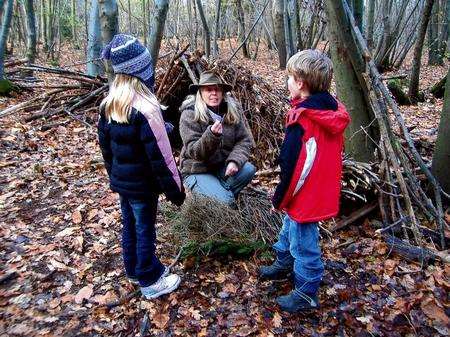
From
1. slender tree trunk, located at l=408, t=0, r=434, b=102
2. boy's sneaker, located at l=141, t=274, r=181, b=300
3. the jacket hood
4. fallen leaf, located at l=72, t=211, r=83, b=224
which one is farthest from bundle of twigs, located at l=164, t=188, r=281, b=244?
slender tree trunk, located at l=408, t=0, r=434, b=102

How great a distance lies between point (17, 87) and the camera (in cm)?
870

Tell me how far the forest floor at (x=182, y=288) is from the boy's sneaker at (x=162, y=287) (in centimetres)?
6

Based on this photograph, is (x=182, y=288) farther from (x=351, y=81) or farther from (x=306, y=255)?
(x=351, y=81)

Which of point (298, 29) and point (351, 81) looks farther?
point (298, 29)

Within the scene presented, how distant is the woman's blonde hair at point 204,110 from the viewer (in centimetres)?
377

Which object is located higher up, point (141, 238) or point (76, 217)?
point (141, 238)

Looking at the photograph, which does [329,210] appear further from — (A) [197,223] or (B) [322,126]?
(A) [197,223]

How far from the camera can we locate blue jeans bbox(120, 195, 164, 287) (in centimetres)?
273

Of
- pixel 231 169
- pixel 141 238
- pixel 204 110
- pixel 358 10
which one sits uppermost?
pixel 358 10

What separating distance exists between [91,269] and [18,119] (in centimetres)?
474

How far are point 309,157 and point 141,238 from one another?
4.45 feet

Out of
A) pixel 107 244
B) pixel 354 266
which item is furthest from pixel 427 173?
pixel 107 244

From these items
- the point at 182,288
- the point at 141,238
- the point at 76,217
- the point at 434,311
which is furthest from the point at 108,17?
the point at 434,311

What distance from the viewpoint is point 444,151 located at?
151 inches
